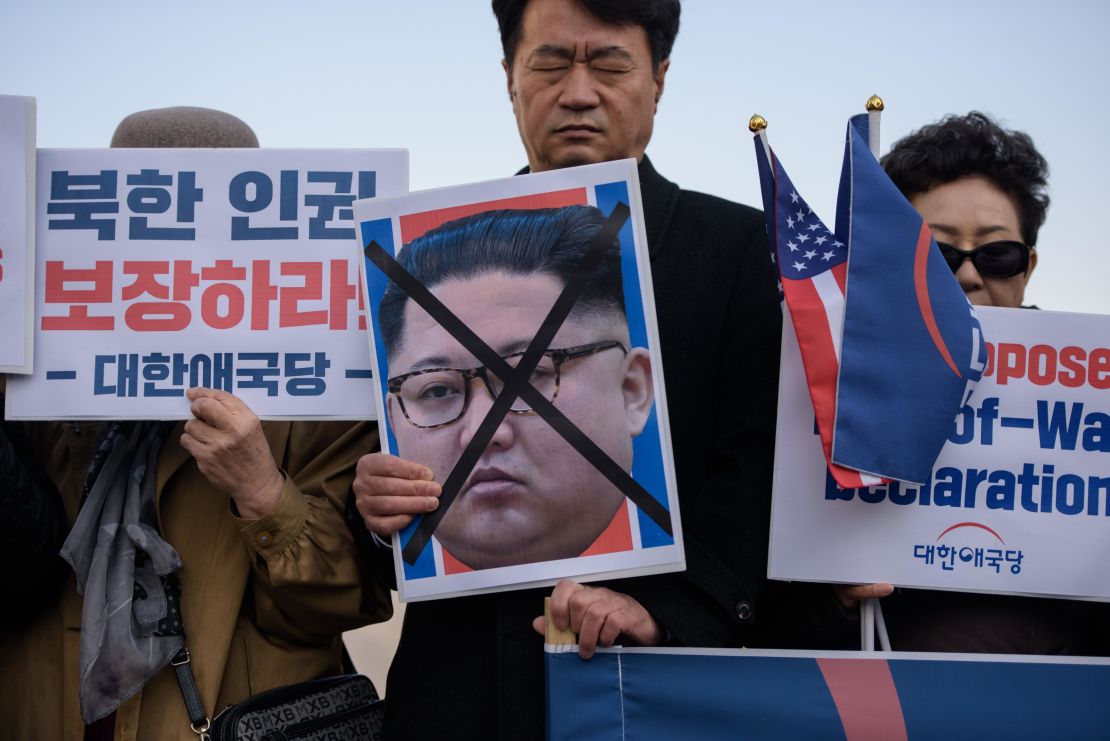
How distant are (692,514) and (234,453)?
1.09 m

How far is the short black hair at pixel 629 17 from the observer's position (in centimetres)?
291

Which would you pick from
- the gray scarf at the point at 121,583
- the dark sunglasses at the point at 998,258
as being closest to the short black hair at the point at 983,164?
the dark sunglasses at the point at 998,258

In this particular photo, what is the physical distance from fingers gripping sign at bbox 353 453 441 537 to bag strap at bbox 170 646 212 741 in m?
0.62

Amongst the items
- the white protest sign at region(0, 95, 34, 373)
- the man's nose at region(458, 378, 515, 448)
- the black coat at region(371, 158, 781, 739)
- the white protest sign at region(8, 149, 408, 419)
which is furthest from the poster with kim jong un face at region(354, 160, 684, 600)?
the white protest sign at region(0, 95, 34, 373)

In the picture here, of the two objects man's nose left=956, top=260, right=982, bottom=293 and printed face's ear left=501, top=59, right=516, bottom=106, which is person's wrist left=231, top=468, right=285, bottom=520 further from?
man's nose left=956, top=260, right=982, bottom=293

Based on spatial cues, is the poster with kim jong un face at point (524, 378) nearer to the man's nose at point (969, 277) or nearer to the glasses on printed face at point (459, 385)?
the glasses on printed face at point (459, 385)

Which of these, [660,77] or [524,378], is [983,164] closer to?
[660,77]

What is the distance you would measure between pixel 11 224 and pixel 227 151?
0.56 m

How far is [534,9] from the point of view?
2.99 metres

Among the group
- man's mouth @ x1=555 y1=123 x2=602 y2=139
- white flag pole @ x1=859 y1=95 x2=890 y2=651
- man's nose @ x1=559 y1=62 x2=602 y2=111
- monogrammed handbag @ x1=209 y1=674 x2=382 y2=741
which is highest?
man's nose @ x1=559 y1=62 x2=602 y2=111

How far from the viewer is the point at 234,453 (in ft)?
9.35

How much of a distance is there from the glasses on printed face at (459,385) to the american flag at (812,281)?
408 mm

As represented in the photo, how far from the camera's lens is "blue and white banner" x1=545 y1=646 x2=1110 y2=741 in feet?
8.74

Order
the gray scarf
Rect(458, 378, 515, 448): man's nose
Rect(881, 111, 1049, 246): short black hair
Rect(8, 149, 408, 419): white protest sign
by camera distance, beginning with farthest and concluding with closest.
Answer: Rect(881, 111, 1049, 246): short black hair < Rect(8, 149, 408, 419): white protest sign < the gray scarf < Rect(458, 378, 515, 448): man's nose
